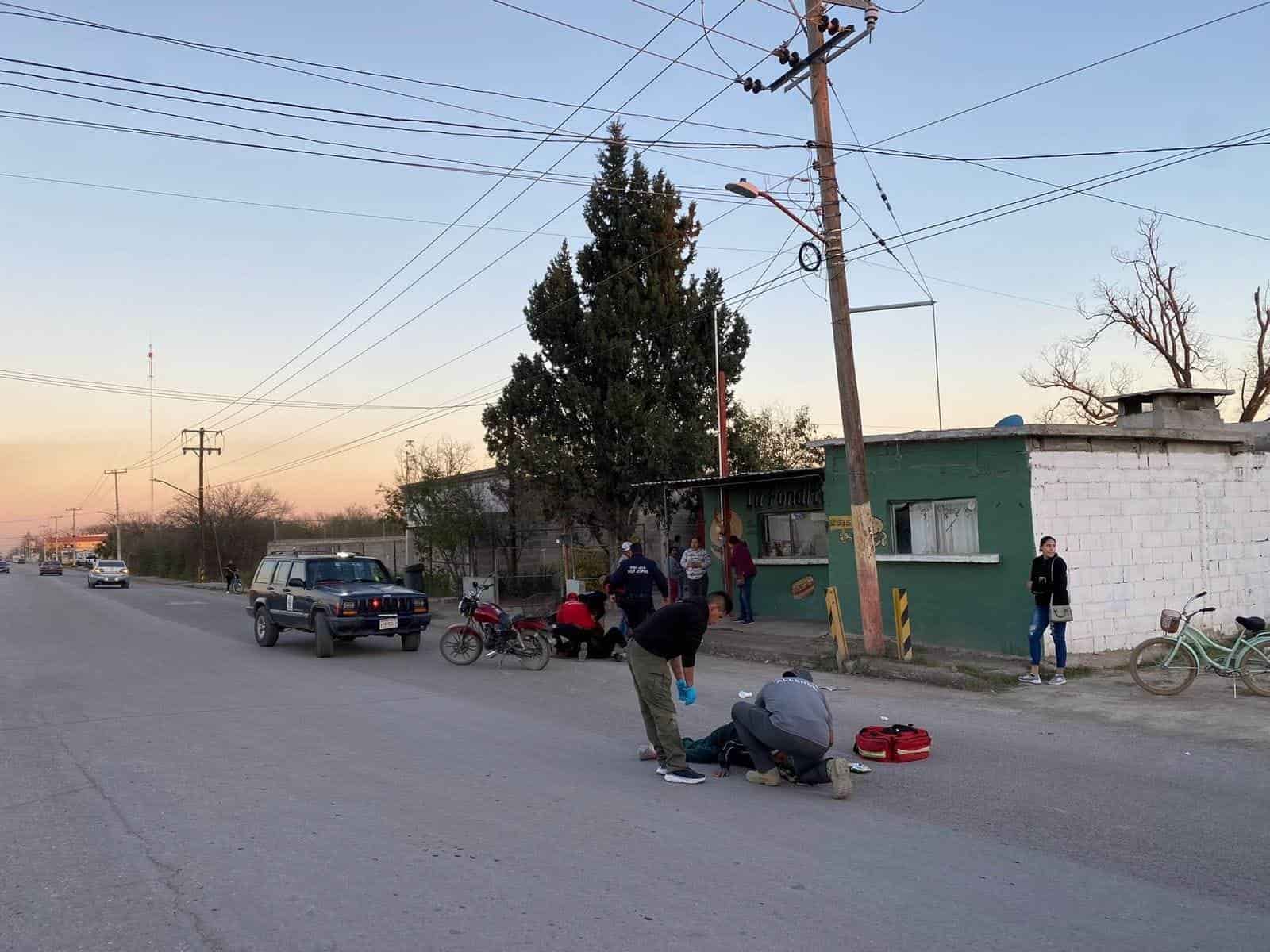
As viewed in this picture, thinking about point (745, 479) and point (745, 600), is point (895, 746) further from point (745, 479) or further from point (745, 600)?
point (745, 479)

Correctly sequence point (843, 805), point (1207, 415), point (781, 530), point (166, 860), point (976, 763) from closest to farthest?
point (166, 860)
point (843, 805)
point (976, 763)
point (1207, 415)
point (781, 530)

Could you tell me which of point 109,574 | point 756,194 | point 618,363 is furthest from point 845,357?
point 109,574

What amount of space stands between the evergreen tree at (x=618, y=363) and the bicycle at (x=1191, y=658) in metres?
14.1

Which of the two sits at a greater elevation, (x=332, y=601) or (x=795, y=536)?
(x=795, y=536)

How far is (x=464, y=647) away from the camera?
1563cm

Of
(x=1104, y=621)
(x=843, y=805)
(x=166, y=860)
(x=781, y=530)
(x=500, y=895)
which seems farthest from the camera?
(x=781, y=530)

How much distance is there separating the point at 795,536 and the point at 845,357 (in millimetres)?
7143

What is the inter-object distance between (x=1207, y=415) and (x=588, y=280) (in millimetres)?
14229

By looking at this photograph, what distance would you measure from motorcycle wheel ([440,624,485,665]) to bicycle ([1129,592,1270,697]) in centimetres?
907

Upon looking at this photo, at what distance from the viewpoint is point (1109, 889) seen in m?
5.32

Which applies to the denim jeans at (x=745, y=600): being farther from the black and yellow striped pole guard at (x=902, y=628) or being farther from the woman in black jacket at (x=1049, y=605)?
the woman in black jacket at (x=1049, y=605)

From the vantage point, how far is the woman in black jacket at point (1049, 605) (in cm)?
1259

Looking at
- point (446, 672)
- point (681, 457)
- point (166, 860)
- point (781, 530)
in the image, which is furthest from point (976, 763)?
point (681, 457)

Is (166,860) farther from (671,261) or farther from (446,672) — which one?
(671,261)
